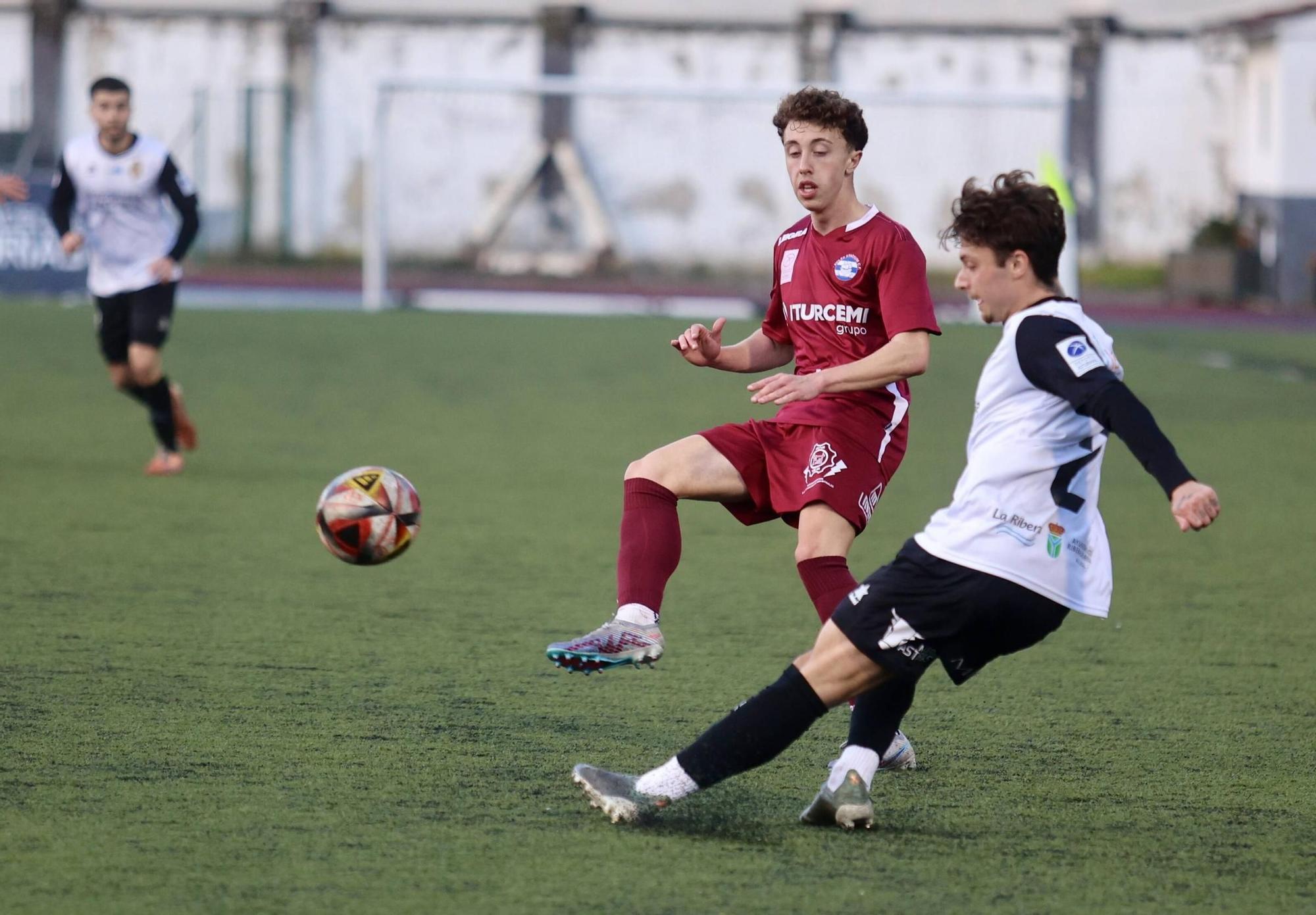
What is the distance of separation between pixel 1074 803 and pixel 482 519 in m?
4.48

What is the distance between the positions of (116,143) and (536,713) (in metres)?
5.54

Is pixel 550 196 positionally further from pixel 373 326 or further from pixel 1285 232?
pixel 1285 232

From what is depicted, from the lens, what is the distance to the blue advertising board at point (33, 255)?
63.9 ft

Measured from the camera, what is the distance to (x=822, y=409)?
4.52m

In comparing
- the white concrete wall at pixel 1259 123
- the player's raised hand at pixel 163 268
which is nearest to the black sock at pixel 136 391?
the player's raised hand at pixel 163 268

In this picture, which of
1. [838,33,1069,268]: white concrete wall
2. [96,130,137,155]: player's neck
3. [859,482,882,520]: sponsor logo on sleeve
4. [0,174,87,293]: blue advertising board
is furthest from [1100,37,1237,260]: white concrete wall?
[859,482,882,520]: sponsor logo on sleeve

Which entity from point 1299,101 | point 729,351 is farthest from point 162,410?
point 1299,101

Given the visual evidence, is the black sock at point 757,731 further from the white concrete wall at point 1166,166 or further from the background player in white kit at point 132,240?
the white concrete wall at point 1166,166

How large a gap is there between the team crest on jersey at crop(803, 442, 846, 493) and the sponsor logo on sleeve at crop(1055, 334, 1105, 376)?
1143 mm

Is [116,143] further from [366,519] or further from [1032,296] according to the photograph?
[1032,296]

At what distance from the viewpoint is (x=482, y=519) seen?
8109mm

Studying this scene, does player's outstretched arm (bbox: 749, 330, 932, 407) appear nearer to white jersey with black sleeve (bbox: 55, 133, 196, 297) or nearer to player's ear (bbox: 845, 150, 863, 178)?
player's ear (bbox: 845, 150, 863, 178)

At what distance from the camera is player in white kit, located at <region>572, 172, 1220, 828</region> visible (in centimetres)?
348

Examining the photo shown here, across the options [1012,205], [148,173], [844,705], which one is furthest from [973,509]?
[148,173]
